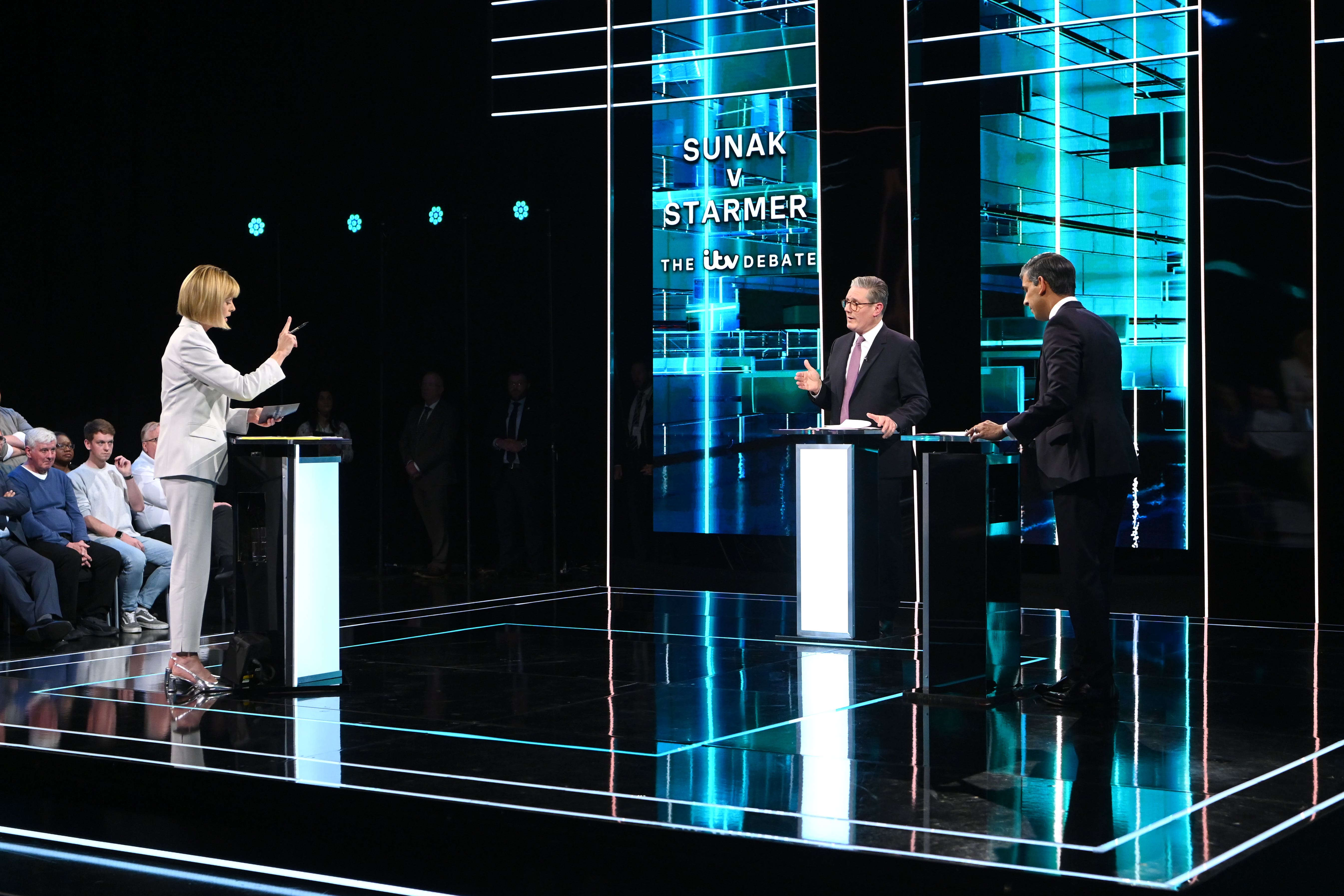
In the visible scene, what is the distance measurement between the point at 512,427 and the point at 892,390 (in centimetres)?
356

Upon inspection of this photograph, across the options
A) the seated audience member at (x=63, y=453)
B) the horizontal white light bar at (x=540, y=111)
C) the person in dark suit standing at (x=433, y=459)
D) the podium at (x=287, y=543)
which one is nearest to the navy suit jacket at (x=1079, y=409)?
the podium at (x=287, y=543)

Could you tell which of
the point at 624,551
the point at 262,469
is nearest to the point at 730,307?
the point at 624,551

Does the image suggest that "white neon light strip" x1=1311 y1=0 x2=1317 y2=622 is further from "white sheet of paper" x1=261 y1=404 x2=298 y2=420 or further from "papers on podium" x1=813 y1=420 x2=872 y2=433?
"white sheet of paper" x1=261 y1=404 x2=298 y2=420

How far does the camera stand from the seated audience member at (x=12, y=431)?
6.92 meters

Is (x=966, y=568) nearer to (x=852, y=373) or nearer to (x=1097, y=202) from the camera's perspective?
(x=852, y=373)

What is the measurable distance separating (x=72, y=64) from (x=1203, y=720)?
7.80 meters

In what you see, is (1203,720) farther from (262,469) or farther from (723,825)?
(262,469)

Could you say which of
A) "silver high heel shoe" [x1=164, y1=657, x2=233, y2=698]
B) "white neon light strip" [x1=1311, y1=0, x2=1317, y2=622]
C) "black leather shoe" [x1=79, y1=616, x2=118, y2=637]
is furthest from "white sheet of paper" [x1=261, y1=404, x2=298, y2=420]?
"white neon light strip" [x1=1311, y1=0, x2=1317, y2=622]

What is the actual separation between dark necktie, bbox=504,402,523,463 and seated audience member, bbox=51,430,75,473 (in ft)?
9.18

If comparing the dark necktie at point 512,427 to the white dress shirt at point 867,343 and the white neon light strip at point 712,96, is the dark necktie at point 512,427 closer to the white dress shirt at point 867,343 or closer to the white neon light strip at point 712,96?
the white neon light strip at point 712,96

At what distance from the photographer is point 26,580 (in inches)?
261

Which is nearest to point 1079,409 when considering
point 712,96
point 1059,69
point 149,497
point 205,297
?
point 205,297

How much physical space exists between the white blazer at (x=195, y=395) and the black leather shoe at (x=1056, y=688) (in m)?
2.71

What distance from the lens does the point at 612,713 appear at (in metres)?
4.71
